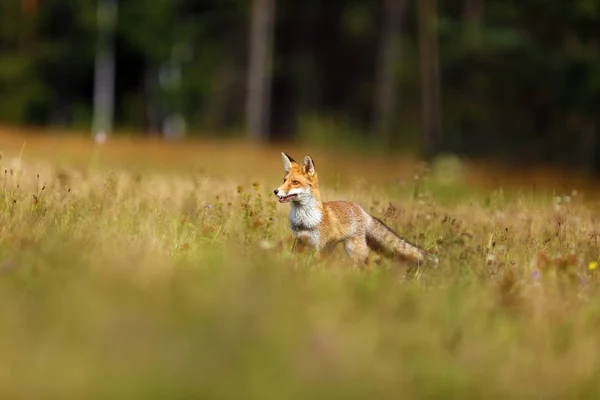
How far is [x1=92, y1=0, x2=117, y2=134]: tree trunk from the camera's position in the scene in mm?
35594

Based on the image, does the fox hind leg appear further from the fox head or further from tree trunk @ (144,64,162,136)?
tree trunk @ (144,64,162,136)

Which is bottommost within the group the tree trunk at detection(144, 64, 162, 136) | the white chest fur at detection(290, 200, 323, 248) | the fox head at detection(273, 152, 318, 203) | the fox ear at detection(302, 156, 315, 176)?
the white chest fur at detection(290, 200, 323, 248)

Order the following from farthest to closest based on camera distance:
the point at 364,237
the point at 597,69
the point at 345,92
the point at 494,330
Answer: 1. the point at 345,92
2. the point at 597,69
3. the point at 364,237
4. the point at 494,330

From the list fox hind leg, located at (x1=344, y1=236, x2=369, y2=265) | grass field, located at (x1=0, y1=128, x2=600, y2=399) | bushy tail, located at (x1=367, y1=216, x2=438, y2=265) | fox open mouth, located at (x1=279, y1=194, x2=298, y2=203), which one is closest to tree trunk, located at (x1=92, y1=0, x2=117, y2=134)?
grass field, located at (x1=0, y1=128, x2=600, y2=399)

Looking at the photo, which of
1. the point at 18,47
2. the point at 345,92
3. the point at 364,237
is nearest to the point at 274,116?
the point at 345,92

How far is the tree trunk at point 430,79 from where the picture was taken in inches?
1233

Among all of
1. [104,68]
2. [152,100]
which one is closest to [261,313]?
[104,68]

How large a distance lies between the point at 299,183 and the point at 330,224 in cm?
47

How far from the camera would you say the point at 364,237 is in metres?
7.94

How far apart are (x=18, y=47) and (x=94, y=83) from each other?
469cm

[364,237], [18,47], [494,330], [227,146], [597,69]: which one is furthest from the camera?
[18,47]

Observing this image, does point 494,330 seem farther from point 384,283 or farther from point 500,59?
point 500,59

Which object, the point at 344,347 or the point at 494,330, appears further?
the point at 494,330

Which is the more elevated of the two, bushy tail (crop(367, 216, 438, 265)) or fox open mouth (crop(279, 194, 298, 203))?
fox open mouth (crop(279, 194, 298, 203))
